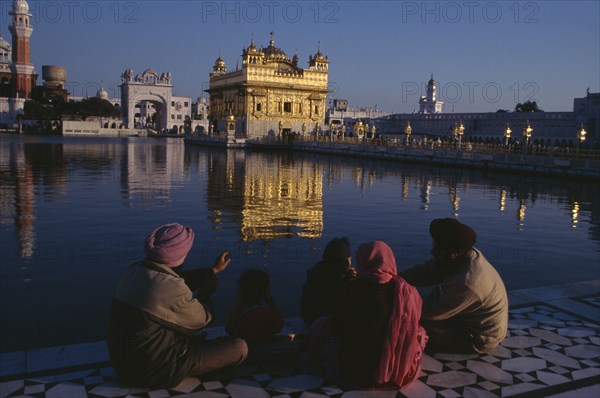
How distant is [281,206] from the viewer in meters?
15.1

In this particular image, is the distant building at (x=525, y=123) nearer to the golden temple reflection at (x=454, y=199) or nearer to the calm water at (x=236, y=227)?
the golden temple reflection at (x=454, y=199)

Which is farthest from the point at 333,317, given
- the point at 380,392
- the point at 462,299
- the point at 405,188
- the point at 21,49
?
the point at 21,49

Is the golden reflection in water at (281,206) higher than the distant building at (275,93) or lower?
lower

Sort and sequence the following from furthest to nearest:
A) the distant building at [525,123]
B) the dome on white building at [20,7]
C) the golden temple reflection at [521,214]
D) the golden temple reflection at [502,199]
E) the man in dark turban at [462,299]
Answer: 1. the dome on white building at [20,7]
2. the distant building at [525,123]
3. the golden temple reflection at [502,199]
4. the golden temple reflection at [521,214]
5. the man in dark turban at [462,299]

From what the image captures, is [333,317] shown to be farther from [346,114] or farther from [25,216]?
[346,114]

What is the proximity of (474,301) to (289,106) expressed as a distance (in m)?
56.0

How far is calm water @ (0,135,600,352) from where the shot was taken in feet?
22.8

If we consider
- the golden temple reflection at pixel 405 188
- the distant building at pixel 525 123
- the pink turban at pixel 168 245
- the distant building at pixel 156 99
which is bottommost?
the golden temple reflection at pixel 405 188

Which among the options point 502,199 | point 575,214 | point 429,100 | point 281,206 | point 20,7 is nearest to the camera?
point 281,206

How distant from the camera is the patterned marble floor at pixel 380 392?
4.12 metres

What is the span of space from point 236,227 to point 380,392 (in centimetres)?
771

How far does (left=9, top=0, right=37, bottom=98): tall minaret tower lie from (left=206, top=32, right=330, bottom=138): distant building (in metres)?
55.3

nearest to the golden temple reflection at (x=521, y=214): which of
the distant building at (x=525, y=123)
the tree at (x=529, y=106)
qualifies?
the distant building at (x=525, y=123)

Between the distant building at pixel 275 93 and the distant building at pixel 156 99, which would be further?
the distant building at pixel 156 99
